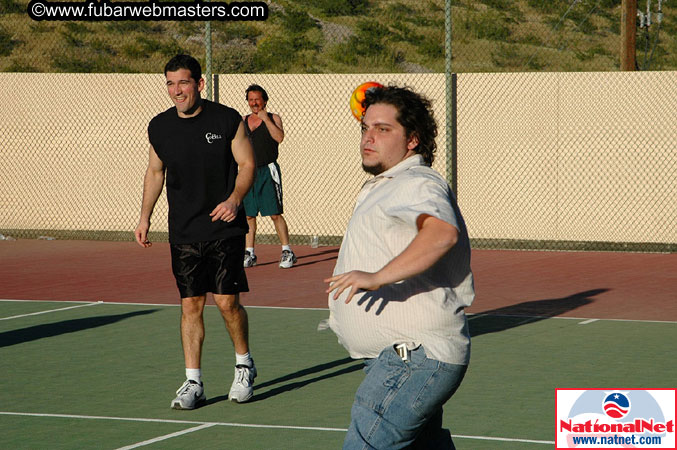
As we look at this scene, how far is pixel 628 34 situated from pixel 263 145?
657 cm

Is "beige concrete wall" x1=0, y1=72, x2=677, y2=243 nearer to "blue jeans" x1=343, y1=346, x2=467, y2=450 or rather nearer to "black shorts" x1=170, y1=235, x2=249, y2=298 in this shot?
"black shorts" x1=170, y1=235, x2=249, y2=298

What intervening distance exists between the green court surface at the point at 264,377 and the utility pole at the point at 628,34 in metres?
8.17

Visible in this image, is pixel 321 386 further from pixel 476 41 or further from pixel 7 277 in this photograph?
pixel 476 41

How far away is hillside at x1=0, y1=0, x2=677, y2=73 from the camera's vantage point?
1453 inches

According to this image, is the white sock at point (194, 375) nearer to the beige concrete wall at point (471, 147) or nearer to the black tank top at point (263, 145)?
the black tank top at point (263, 145)

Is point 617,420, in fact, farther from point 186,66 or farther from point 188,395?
point 186,66

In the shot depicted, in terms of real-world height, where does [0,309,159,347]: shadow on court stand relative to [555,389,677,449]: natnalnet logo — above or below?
below

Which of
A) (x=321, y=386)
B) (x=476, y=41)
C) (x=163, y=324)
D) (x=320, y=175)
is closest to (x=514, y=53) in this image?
(x=476, y=41)

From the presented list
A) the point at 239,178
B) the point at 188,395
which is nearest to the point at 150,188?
the point at 239,178

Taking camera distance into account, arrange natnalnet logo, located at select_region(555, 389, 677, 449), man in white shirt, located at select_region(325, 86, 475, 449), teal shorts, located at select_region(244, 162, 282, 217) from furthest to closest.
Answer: teal shorts, located at select_region(244, 162, 282, 217) → natnalnet logo, located at select_region(555, 389, 677, 449) → man in white shirt, located at select_region(325, 86, 475, 449)

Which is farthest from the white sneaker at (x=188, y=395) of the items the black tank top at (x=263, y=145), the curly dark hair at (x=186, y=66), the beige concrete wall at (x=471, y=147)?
the beige concrete wall at (x=471, y=147)

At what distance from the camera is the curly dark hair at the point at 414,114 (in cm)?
459

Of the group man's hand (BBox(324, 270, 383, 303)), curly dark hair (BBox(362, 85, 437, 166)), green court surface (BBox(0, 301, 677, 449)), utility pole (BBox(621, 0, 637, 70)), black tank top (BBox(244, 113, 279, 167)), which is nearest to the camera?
man's hand (BBox(324, 270, 383, 303))

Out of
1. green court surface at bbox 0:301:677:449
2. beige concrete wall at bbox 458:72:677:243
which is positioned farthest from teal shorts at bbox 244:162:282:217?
beige concrete wall at bbox 458:72:677:243
